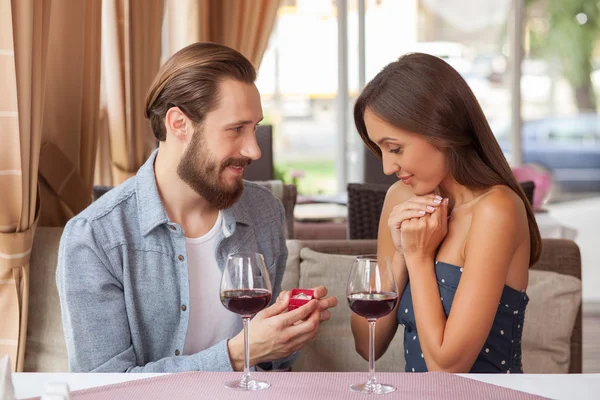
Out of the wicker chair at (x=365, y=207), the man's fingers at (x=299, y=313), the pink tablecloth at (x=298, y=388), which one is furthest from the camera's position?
the wicker chair at (x=365, y=207)

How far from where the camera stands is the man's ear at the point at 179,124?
2.18m

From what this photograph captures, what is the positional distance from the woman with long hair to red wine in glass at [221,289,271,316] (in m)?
0.52

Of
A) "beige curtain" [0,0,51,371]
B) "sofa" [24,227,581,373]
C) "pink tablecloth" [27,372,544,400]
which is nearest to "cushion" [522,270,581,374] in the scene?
"sofa" [24,227,581,373]

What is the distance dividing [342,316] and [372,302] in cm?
113

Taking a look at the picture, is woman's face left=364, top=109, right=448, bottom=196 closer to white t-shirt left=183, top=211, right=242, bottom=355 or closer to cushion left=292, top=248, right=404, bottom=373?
white t-shirt left=183, top=211, right=242, bottom=355

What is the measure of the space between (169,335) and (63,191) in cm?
95

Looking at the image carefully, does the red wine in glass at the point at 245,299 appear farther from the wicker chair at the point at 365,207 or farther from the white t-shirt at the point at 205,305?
the wicker chair at the point at 365,207

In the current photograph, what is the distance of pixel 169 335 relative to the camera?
2.14 m

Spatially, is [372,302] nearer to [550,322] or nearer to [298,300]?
[298,300]

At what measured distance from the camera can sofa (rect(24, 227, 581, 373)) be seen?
2.59 meters

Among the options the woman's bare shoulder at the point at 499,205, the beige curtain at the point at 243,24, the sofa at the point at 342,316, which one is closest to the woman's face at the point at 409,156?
the woman's bare shoulder at the point at 499,205

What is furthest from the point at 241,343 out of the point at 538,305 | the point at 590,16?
the point at 590,16

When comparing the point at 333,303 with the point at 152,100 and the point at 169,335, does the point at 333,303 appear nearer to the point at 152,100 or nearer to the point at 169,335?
the point at 169,335

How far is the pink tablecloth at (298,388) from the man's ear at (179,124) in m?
0.73
